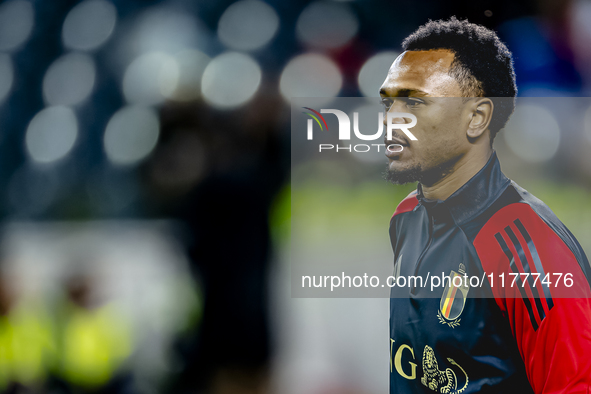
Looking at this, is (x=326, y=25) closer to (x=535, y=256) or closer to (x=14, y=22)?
(x=535, y=256)

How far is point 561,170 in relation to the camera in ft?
4.33

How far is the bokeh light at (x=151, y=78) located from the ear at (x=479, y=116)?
1.26 metres

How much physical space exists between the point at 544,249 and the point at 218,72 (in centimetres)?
149

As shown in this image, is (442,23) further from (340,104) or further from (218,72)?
(218,72)

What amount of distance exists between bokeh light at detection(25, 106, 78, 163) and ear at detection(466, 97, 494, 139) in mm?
1734

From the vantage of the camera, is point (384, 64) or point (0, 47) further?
point (0, 47)

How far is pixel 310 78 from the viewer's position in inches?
57.4

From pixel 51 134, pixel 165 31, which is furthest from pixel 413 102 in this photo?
pixel 51 134

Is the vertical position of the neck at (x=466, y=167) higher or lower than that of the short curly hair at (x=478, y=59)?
lower

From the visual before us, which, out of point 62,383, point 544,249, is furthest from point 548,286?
point 62,383

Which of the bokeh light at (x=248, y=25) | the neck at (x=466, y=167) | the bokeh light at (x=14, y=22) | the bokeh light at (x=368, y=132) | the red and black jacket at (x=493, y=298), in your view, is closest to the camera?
the red and black jacket at (x=493, y=298)

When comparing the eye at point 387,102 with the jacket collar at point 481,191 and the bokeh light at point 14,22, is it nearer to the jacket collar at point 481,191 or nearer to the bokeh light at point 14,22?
the jacket collar at point 481,191

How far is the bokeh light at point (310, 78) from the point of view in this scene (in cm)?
144
